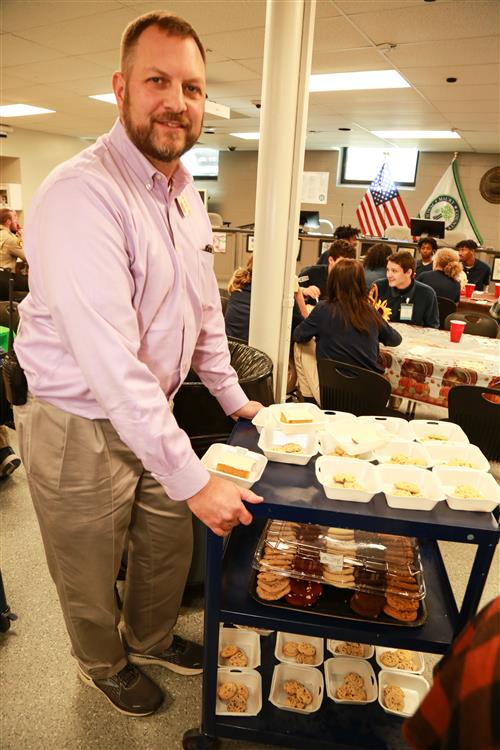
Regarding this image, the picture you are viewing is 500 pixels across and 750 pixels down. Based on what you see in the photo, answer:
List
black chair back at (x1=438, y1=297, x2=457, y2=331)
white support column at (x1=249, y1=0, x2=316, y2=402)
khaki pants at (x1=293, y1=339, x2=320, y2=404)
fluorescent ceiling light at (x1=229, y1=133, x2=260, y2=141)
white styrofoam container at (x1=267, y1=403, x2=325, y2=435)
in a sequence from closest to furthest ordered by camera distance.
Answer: white styrofoam container at (x1=267, y1=403, x2=325, y2=435)
white support column at (x1=249, y1=0, x2=316, y2=402)
khaki pants at (x1=293, y1=339, x2=320, y2=404)
black chair back at (x1=438, y1=297, x2=457, y2=331)
fluorescent ceiling light at (x1=229, y1=133, x2=260, y2=141)

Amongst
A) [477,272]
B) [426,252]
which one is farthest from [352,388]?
[477,272]

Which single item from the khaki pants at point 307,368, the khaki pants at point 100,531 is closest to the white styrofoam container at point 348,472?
the khaki pants at point 100,531

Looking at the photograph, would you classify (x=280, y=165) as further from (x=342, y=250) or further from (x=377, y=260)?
(x=377, y=260)

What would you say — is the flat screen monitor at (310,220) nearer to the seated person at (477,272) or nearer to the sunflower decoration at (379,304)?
the seated person at (477,272)

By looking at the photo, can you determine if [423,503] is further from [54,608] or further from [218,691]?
[54,608]

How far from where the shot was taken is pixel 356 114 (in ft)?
23.2

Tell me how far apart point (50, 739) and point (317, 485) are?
1.18 meters

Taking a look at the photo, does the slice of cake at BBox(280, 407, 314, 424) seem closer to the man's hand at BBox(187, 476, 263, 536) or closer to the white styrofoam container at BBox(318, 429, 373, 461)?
the white styrofoam container at BBox(318, 429, 373, 461)

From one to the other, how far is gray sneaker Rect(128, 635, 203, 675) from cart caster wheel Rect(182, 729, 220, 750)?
0.27m

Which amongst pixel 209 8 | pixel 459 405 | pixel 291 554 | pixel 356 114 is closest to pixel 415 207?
pixel 356 114

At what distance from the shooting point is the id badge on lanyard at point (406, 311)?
4.43 meters

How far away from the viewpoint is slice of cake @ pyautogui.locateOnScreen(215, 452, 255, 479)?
4.15 ft

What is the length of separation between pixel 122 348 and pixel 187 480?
1.12 ft

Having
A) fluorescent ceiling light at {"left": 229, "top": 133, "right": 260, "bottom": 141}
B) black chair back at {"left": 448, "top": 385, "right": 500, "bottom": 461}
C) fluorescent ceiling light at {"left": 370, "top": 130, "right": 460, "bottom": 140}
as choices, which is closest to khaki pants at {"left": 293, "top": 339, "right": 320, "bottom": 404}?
black chair back at {"left": 448, "top": 385, "right": 500, "bottom": 461}
